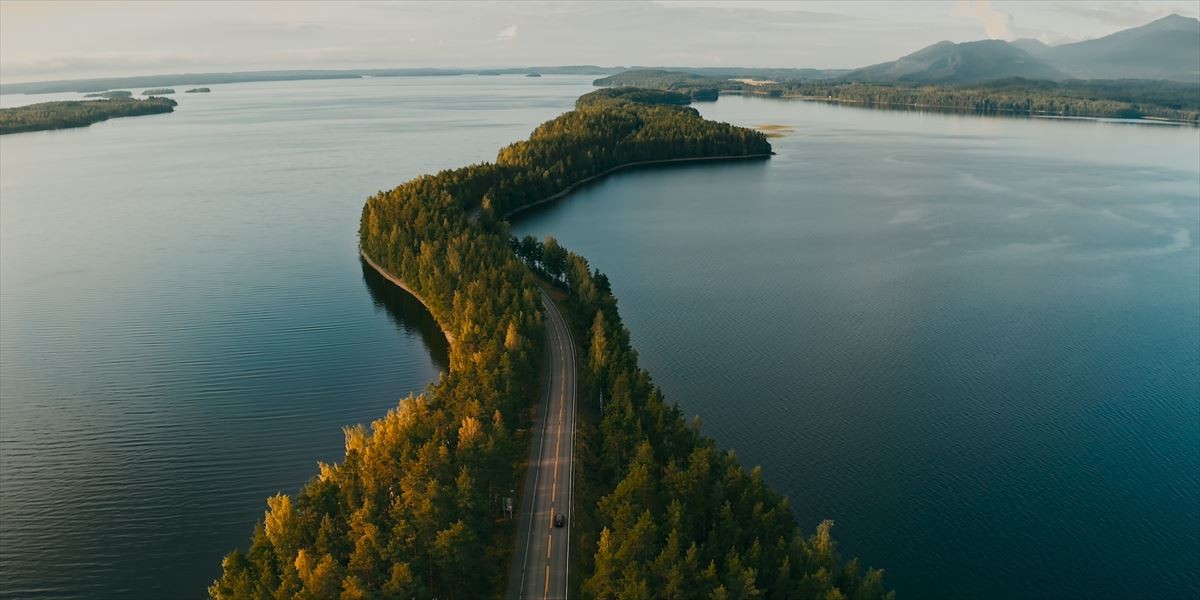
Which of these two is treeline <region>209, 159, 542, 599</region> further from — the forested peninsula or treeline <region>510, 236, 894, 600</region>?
treeline <region>510, 236, 894, 600</region>

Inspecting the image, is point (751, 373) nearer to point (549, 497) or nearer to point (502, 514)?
point (549, 497)

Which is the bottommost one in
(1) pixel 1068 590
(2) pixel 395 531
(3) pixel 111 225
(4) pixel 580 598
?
(1) pixel 1068 590

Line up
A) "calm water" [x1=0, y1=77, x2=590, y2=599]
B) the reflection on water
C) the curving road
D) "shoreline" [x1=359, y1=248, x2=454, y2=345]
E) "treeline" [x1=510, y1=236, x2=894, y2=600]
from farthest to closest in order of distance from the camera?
1. "shoreline" [x1=359, y1=248, x2=454, y2=345]
2. the reflection on water
3. "calm water" [x1=0, y1=77, x2=590, y2=599]
4. the curving road
5. "treeline" [x1=510, y1=236, x2=894, y2=600]

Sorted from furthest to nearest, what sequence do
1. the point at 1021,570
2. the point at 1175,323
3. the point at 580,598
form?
the point at 1175,323, the point at 1021,570, the point at 580,598

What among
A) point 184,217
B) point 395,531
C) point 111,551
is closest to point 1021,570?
point 395,531

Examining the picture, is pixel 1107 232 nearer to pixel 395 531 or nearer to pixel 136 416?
pixel 395 531

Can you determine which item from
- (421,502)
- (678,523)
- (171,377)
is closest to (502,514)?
(421,502)

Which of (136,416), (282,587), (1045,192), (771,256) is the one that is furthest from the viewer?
(1045,192)

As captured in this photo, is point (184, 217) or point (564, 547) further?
point (184, 217)

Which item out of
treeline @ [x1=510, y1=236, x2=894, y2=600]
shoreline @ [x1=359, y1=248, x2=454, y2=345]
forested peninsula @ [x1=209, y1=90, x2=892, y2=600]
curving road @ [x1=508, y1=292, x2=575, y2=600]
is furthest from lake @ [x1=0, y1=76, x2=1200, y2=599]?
curving road @ [x1=508, y1=292, x2=575, y2=600]
